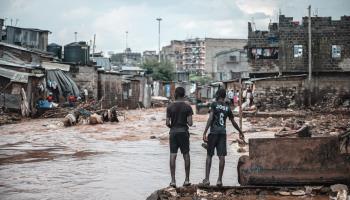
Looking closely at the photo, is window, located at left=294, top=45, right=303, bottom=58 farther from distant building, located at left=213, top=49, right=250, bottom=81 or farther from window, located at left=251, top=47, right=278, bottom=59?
distant building, located at left=213, top=49, right=250, bottom=81

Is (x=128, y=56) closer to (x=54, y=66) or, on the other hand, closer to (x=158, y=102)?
(x=158, y=102)

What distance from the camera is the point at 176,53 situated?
117m

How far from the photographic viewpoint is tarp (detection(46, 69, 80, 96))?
3038 centimetres

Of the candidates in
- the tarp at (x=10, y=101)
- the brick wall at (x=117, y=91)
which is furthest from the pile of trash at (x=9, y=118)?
the brick wall at (x=117, y=91)

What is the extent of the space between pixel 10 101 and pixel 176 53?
92617 millimetres

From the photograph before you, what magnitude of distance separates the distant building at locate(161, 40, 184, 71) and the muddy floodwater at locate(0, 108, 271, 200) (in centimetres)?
9754

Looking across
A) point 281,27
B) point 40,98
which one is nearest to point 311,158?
point 40,98

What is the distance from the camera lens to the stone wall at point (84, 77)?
35500 mm

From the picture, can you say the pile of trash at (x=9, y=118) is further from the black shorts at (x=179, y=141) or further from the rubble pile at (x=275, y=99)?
the black shorts at (x=179, y=141)

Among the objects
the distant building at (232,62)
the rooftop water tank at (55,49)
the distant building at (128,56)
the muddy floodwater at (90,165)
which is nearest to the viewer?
the muddy floodwater at (90,165)

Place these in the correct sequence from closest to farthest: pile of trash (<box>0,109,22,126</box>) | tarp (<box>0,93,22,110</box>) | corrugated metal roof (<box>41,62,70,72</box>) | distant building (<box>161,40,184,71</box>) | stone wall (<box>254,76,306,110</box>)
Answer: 1. pile of trash (<box>0,109,22,126</box>)
2. tarp (<box>0,93,22,110</box>)
3. corrugated metal roof (<box>41,62,70,72</box>)
4. stone wall (<box>254,76,306,110</box>)
5. distant building (<box>161,40,184,71</box>)

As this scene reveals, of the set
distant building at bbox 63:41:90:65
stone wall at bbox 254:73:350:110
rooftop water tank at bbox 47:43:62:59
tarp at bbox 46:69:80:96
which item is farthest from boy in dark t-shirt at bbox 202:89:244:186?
rooftop water tank at bbox 47:43:62:59

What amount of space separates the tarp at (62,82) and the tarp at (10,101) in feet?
14.9

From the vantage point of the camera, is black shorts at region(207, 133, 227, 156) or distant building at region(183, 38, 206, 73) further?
distant building at region(183, 38, 206, 73)
